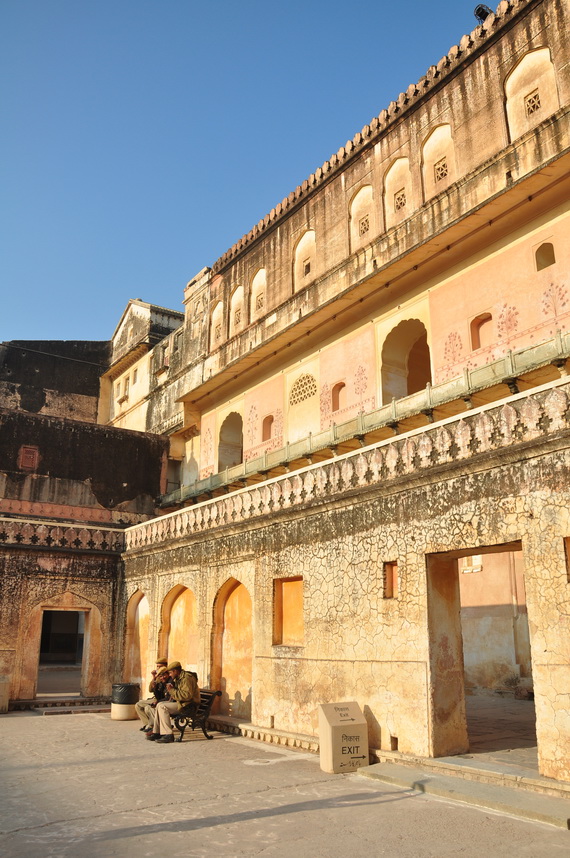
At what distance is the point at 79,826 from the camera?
5.05m

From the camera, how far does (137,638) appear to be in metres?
14.3

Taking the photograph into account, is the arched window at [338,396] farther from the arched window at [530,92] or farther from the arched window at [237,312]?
the arched window at [530,92]

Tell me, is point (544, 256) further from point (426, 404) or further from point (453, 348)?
point (426, 404)

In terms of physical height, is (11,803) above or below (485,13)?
below

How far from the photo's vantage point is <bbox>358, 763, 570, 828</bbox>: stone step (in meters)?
5.06

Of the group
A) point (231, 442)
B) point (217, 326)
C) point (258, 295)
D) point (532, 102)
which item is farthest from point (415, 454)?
point (217, 326)

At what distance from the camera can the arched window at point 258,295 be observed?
20.8m

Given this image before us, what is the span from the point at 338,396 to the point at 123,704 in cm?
923

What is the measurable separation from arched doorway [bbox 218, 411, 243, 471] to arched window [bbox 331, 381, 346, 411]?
17.5ft

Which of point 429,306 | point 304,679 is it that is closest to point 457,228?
point 429,306

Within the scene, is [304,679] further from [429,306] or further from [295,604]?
[429,306]

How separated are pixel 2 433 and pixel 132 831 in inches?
654

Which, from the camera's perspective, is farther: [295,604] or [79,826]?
[295,604]

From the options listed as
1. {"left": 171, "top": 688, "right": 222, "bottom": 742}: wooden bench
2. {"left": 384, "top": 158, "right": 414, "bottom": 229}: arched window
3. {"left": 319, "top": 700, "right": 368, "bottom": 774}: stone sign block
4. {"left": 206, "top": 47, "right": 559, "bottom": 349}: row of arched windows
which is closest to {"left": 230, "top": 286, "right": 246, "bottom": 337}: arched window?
{"left": 206, "top": 47, "right": 559, "bottom": 349}: row of arched windows
